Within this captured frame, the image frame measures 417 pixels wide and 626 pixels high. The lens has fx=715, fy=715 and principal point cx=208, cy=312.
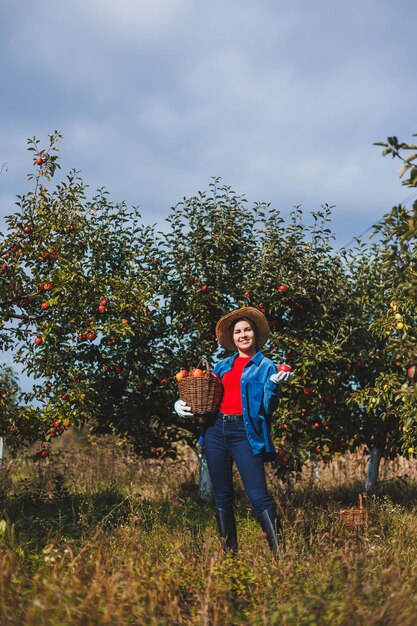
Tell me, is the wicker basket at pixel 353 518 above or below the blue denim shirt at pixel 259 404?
below

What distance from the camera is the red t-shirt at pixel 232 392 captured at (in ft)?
18.7

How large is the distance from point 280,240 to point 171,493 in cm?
403

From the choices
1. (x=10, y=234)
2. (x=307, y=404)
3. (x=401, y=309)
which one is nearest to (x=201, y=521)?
(x=307, y=404)

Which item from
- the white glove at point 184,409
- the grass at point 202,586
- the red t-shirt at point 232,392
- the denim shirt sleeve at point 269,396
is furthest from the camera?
the white glove at point 184,409

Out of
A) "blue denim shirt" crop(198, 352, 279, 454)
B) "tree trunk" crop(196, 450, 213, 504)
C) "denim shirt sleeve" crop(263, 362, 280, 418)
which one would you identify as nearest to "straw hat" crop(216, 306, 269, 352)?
"blue denim shirt" crop(198, 352, 279, 454)

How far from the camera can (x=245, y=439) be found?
5.60m

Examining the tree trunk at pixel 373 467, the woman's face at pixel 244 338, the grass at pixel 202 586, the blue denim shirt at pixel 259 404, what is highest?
the woman's face at pixel 244 338

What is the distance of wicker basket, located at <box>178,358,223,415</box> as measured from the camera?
221 inches

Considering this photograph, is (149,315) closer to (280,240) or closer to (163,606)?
(280,240)

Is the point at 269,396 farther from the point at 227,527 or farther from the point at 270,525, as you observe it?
the point at 227,527

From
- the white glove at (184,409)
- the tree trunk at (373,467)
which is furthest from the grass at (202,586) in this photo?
the tree trunk at (373,467)

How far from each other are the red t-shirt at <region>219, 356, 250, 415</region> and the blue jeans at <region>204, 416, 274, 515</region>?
10cm

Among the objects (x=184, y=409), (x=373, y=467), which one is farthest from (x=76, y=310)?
(x=373, y=467)

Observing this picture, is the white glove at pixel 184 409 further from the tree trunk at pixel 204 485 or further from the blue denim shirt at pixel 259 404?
the tree trunk at pixel 204 485
